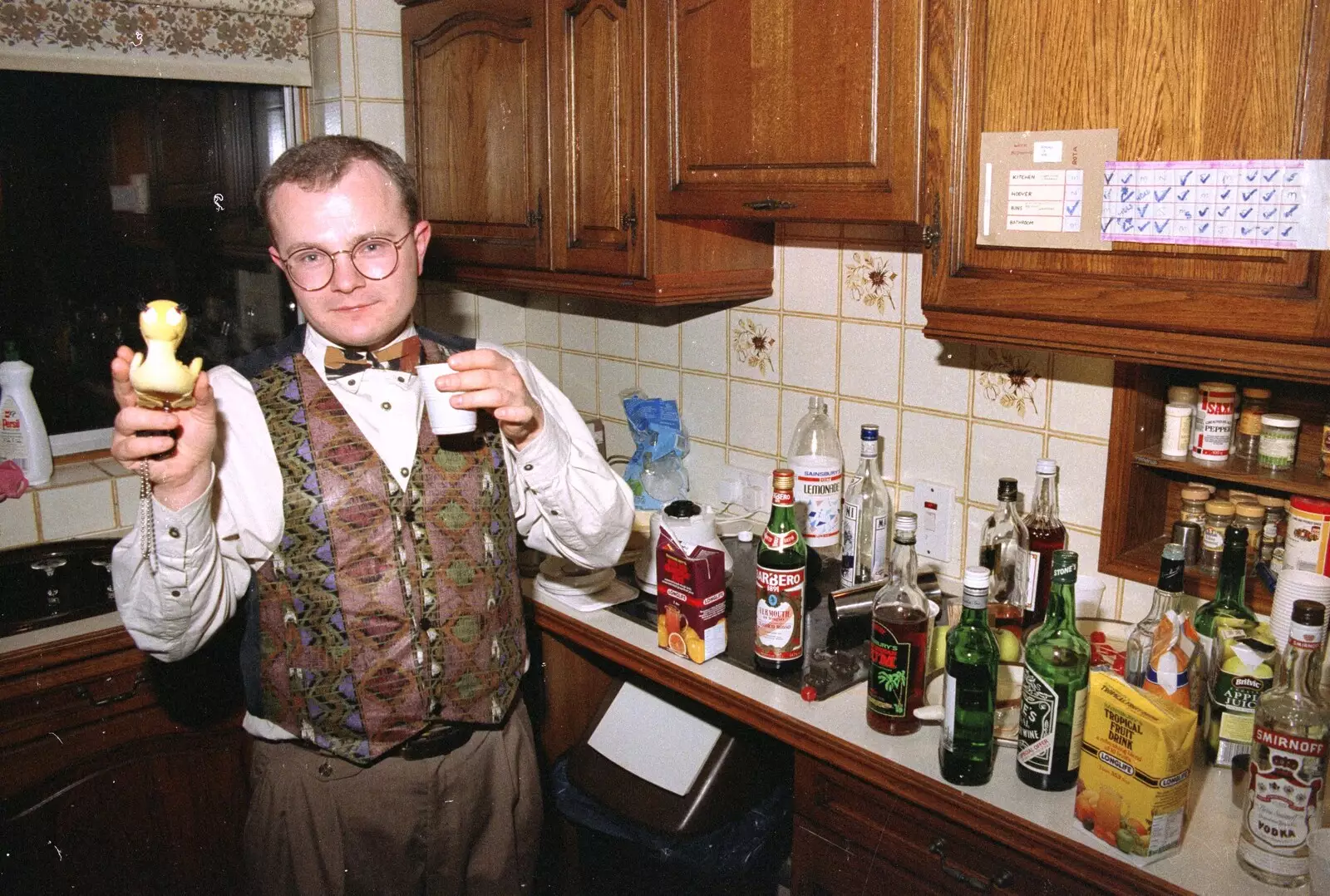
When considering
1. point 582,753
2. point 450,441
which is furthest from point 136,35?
point 582,753

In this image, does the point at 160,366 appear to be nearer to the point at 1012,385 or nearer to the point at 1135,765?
the point at 1135,765

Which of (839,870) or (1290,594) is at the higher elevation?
(1290,594)

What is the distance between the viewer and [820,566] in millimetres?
Result: 2156

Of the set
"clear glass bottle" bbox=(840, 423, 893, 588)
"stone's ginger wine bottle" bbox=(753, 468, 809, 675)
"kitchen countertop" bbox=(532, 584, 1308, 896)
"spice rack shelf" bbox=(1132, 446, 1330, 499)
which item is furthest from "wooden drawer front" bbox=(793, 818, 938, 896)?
"spice rack shelf" bbox=(1132, 446, 1330, 499)

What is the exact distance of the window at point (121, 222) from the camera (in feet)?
7.88

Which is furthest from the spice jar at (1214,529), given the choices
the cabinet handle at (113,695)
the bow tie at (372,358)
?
→ the cabinet handle at (113,695)

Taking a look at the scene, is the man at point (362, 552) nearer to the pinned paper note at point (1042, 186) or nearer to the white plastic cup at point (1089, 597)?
the pinned paper note at point (1042, 186)

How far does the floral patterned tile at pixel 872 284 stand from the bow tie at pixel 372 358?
0.96 meters

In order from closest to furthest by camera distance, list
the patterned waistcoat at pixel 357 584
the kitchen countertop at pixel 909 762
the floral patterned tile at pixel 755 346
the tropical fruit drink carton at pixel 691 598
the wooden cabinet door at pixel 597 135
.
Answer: the kitchen countertop at pixel 909 762, the patterned waistcoat at pixel 357 584, the tropical fruit drink carton at pixel 691 598, the wooden cabinet door at pixel 597 135, the floral patterned tile at pixel 755 346

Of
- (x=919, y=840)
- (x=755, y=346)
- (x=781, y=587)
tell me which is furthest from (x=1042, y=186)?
(x=755, y=346)

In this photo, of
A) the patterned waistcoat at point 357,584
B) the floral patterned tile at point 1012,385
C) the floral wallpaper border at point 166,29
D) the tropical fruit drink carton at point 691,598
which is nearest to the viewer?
the patterned waistcoat at point 357,584

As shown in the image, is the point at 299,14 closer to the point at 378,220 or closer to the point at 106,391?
the point at 106,391

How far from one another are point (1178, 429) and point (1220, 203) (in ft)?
1.72

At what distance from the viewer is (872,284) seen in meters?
2.12
